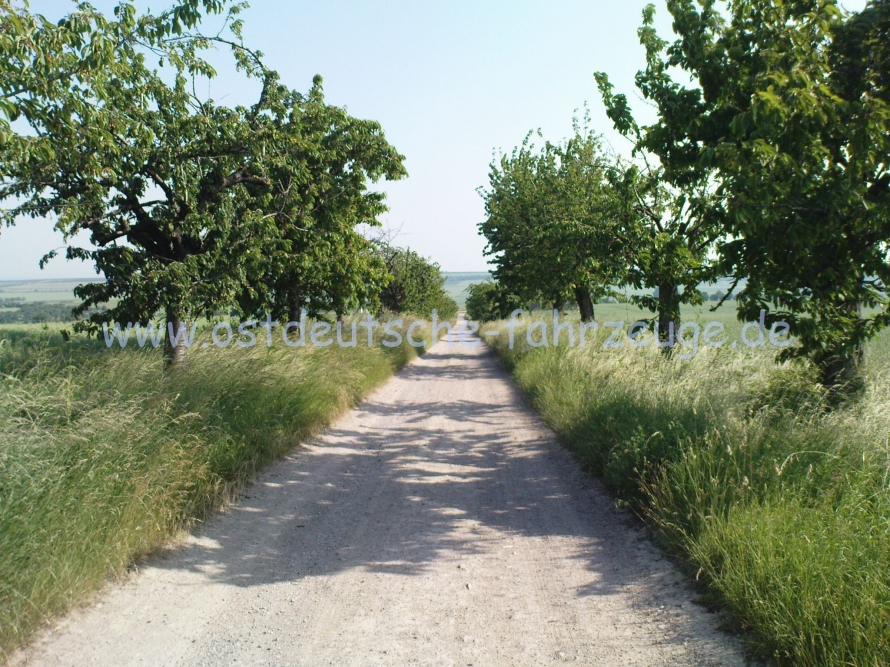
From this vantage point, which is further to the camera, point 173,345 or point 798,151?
point 173,345

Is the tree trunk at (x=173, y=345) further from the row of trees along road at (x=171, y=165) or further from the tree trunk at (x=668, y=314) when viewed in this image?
the tree trunk at (x=668, y=314)

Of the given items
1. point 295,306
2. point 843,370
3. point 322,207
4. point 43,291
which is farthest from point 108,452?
point 43,291

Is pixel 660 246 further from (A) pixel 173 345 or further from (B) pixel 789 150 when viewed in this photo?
(A) pixel 173 345

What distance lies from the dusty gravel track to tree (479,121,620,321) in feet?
20.5

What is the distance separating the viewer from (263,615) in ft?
13.5

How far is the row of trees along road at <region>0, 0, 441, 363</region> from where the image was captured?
17.3 feet

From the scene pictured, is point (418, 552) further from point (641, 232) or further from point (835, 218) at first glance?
point (641, 232)

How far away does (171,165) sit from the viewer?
8133 millimetres

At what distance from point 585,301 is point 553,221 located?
607cm

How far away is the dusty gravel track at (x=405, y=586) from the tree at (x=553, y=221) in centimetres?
624

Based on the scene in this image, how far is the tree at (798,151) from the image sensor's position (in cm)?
504

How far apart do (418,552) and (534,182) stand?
16.6 metres

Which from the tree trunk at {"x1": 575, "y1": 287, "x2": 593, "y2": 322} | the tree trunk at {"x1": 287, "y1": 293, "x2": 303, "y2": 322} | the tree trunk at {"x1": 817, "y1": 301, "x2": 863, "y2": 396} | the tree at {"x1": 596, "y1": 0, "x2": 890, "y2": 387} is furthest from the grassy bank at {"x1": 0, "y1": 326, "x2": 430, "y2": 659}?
the tree trunk at {"x1": 575, "y1": 287, "x2": 593, "y2": 322}

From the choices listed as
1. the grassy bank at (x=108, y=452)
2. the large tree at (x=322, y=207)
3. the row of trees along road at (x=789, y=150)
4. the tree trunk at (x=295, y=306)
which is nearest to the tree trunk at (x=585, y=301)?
the large tree at (x=322, y=207)
